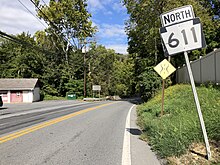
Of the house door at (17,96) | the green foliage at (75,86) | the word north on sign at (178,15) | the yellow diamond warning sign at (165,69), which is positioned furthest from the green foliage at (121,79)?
the word north on sign at (178,15)

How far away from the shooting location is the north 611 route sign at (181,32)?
6026 mm

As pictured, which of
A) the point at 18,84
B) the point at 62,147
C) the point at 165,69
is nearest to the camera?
the point at 62,147

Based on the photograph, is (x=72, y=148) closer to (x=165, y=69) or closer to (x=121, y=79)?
(x=165, y=69)

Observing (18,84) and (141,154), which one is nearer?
(141,154)

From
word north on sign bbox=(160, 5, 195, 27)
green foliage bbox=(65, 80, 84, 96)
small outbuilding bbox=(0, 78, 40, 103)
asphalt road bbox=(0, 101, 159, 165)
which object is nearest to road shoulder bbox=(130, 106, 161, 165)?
asphalt road bbox=(0, 101, 159, 165)

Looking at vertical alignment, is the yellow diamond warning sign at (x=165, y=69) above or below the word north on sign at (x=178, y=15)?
below

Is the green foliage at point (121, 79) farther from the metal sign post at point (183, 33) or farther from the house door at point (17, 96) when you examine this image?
the metal sign post at point (183, 33)

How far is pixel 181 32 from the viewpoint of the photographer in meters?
6.21

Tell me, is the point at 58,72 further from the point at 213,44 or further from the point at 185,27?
the point at 185,27

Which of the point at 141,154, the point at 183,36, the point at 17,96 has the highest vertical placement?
the point at 183,36

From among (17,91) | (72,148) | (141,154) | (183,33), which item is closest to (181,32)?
(183,33)

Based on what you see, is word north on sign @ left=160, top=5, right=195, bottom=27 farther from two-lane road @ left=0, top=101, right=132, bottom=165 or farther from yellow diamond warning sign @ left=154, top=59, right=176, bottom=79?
yellow diamond warning sign @ left=154, top=59, right=176, bottom=79

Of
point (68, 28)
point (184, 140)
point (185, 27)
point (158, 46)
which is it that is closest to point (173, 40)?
point (185, 27)

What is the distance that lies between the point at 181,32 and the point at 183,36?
102mm
